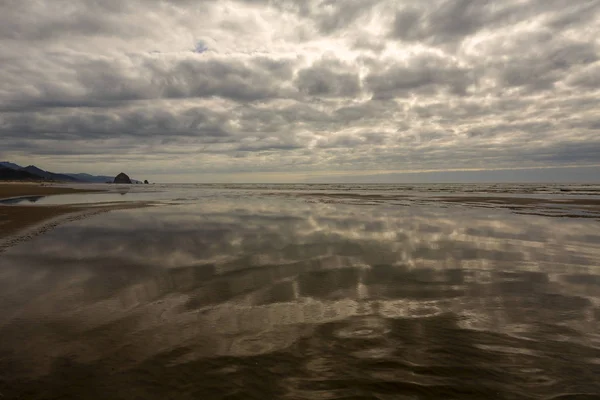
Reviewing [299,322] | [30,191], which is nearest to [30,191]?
[30,191]

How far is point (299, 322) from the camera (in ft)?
20.8

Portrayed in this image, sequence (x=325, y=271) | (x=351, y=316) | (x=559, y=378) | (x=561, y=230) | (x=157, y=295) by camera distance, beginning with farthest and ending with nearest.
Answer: (x=561, y=230) → (x=325, y=271) → (x=157, y=295) → (x=351, y=316) → (x=559, y=378)

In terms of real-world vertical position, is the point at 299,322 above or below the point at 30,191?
below

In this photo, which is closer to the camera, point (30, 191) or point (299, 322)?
point (299, 322)

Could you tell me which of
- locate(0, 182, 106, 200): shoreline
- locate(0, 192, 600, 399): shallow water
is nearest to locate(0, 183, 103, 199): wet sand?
locate(0, 182, 106, 200): shoreline

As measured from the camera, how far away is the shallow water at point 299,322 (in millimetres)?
4398

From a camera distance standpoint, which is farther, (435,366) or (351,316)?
(351,316)

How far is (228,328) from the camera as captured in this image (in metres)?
6.04

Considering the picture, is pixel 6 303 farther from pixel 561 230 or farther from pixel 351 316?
pixel 561 230

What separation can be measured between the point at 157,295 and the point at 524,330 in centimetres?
772

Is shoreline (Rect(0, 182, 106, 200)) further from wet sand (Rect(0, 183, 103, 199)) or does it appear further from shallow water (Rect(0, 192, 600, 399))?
shallow water (Rect(0, 192, 600, 399))

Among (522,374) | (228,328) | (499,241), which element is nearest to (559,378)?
(522,374)

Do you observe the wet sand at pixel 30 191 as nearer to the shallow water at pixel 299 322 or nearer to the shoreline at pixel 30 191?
the shoreline at pixel 30 191

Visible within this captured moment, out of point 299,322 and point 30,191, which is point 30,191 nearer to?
point 30,191
